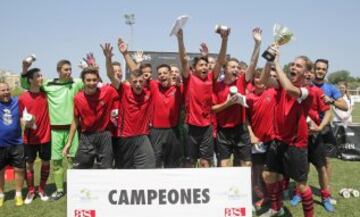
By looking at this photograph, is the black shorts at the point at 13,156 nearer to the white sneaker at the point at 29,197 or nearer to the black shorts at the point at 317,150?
the white sneaker at the point at 29,197

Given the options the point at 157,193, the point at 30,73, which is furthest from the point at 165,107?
the point at 30,73

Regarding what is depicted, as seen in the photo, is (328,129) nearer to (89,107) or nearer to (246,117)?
(246,117)

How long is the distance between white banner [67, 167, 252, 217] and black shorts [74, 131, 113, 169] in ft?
3.93

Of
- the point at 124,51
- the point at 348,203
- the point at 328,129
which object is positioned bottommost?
the point at 348,203

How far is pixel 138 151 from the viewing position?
6.05m

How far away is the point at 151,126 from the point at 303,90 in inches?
96.3

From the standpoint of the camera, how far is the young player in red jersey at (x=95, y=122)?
6027mm

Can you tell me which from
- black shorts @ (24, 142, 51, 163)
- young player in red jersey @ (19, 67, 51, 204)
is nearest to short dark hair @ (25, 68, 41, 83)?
young player in red jersey @ (19, 67, 51, 204)

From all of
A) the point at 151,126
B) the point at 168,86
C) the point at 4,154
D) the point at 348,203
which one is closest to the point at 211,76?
the point at 168,86

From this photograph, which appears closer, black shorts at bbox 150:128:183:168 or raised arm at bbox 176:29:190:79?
raised arm at bbox 176:29:190:79

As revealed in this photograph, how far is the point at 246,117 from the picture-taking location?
6547 mm

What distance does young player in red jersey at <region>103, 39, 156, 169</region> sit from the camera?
6.01m

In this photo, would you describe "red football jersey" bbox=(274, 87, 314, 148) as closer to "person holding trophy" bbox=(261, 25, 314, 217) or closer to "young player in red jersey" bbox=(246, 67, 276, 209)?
"person holding trophy" bbox=(261, 25, 314, 217)

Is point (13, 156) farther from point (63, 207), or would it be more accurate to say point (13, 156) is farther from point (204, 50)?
point (204, 50)
